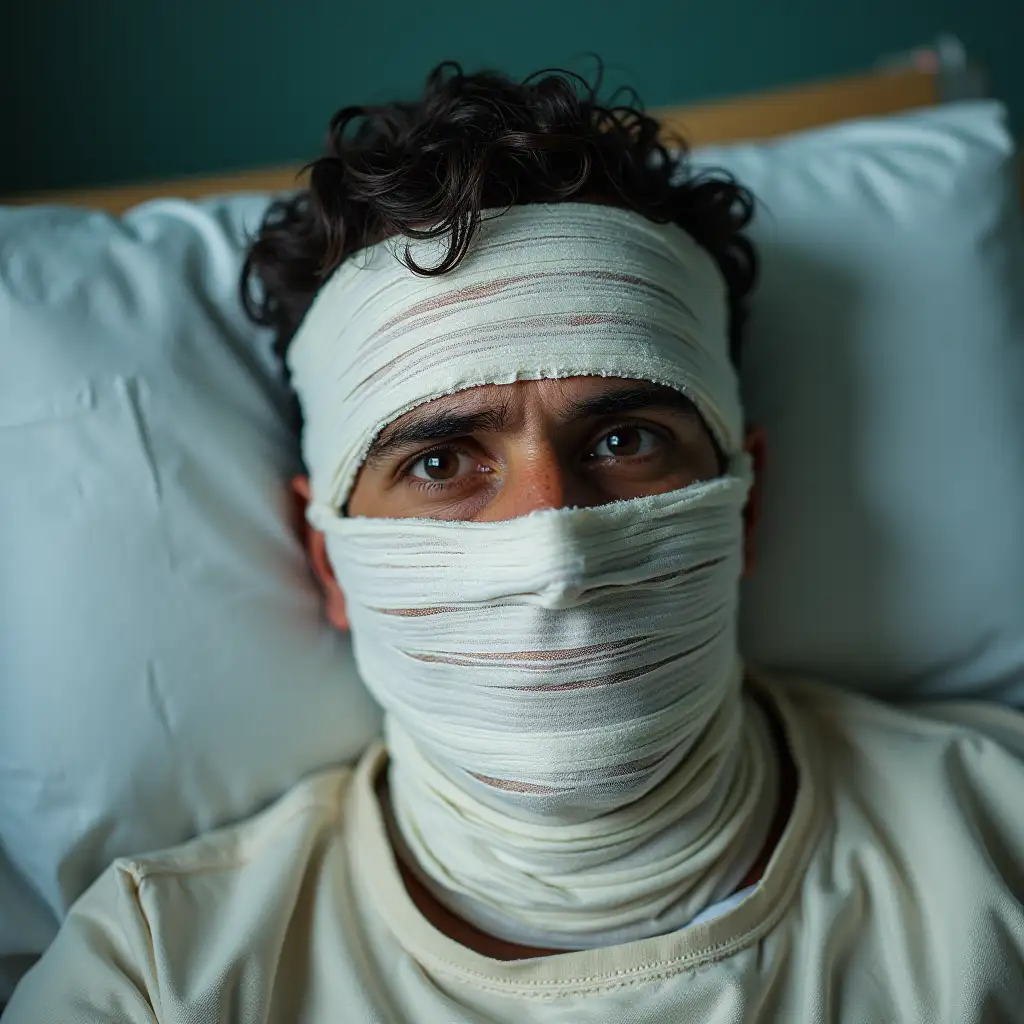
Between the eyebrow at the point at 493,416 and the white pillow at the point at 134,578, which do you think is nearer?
the eyebrow at the point at 493,416

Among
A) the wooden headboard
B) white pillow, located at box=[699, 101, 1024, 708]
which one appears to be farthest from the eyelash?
the wooden headboard

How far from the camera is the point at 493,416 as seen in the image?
0.98 meters

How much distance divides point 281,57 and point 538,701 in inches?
55.4

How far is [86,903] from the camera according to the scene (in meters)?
1.08

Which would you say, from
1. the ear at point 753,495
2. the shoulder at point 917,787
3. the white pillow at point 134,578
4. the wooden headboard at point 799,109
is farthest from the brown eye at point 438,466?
the wooden headboard at point 799,109

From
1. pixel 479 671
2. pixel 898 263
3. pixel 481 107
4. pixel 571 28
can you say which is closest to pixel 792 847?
pixel 479 671

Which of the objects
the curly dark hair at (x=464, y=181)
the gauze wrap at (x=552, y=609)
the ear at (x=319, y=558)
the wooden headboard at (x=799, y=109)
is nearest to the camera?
the gauze wrap at (x=552, y=609)

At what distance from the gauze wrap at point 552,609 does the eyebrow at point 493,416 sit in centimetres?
2

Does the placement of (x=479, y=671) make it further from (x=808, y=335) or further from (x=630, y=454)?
(x=808, y=335)

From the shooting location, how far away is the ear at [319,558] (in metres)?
1.19

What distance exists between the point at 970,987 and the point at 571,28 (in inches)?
65.8

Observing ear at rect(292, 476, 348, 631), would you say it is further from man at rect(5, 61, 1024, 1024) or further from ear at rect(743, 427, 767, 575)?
ear at rect(743, 427, 767, 575)

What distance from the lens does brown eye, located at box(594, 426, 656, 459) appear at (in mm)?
1037

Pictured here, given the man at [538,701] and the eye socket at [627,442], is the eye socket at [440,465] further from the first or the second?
the eye socket at [627,442]
